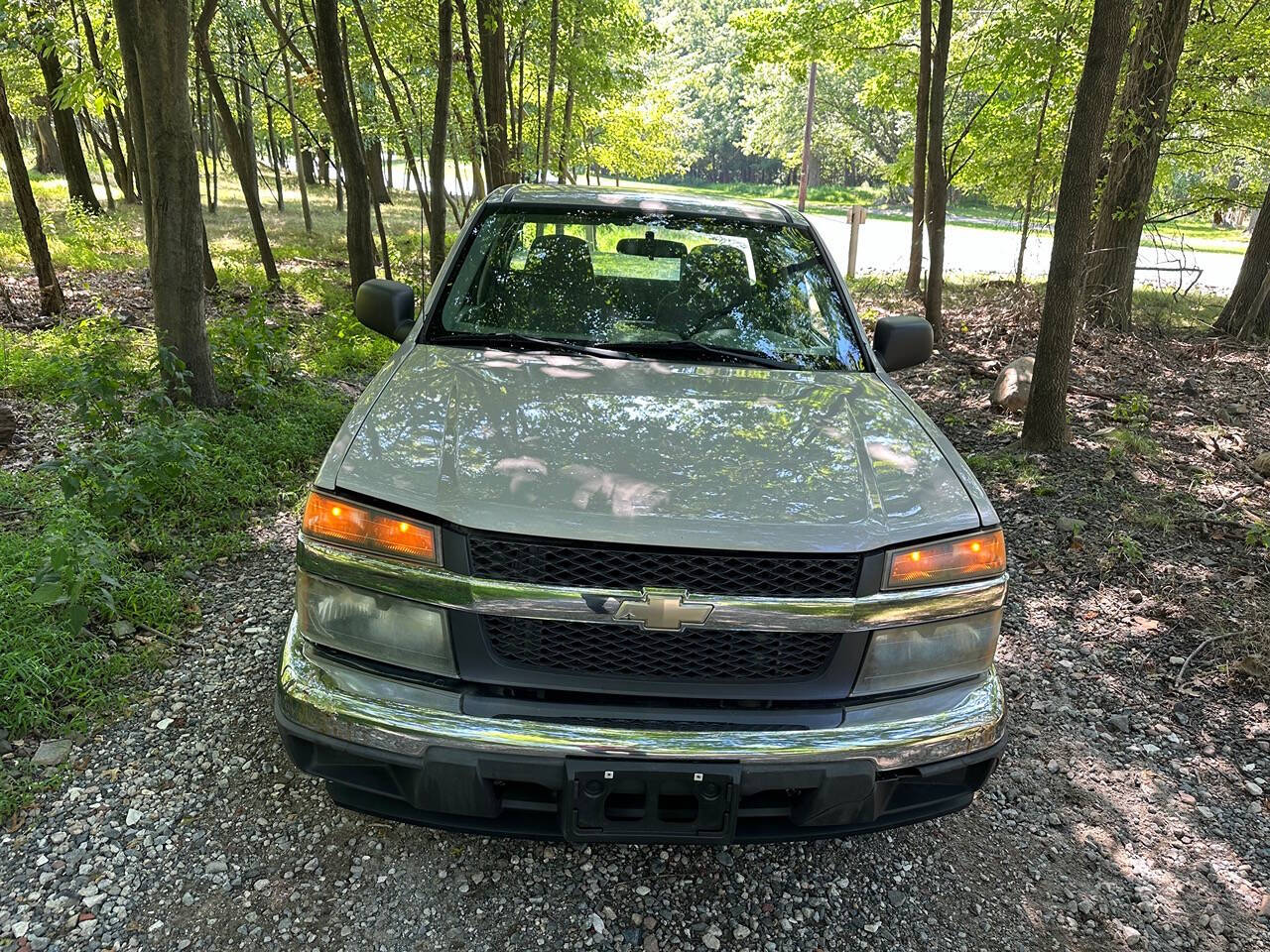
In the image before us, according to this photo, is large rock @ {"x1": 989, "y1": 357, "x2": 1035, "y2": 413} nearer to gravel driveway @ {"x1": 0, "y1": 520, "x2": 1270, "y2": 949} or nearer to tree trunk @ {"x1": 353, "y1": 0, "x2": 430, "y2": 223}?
gravel driveway @ {"x1": 0, "y1": 520, "x2": 1270, "y2": 949}

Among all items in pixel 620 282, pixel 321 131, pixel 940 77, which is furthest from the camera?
pixel 321 131

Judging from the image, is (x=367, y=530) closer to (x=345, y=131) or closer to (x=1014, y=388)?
(x=1014, y=388)

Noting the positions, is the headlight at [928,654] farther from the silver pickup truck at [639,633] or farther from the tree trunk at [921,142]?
the tree trunk at [921,142]

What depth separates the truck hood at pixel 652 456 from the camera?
1.92m

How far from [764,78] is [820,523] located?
4340cm

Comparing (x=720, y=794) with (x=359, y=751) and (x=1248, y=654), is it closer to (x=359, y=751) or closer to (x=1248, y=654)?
(x=359, y=751)

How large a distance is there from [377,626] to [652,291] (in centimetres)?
180

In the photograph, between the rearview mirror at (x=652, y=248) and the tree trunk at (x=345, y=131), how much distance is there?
4600 mm

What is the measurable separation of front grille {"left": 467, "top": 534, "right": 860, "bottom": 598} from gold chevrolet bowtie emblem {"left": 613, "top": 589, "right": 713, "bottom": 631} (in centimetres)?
3

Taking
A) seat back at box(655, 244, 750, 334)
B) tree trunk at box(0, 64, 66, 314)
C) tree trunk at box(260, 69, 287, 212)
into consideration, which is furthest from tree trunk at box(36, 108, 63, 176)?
seat back at box(655, 244, 750, 334)

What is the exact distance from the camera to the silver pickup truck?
1.88 meters

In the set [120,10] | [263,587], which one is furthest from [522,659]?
[120,10]

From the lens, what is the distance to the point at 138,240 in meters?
13.3

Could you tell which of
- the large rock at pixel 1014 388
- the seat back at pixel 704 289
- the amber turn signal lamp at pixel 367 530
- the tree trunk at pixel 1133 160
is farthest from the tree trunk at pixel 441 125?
the amber turn signal lamp at pixel 367 530
